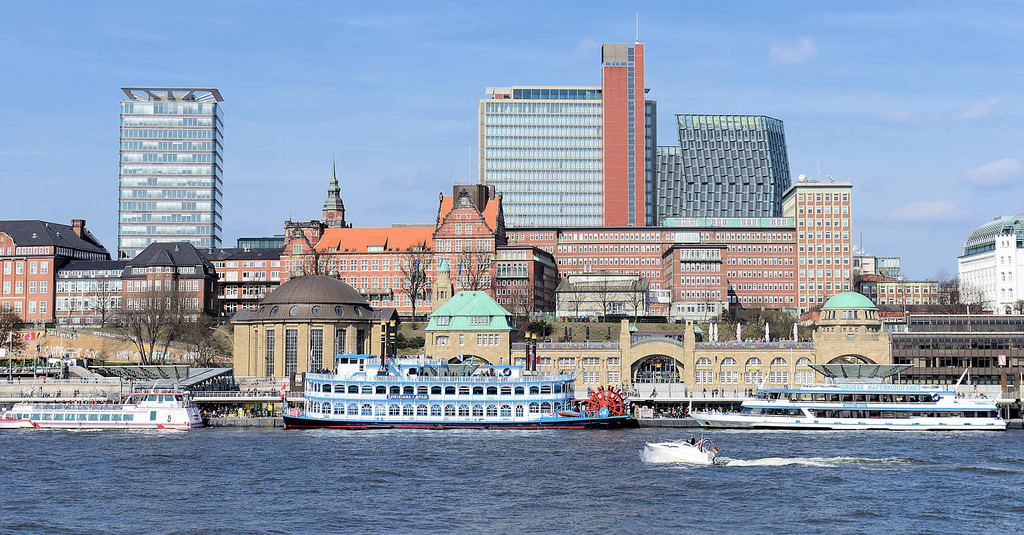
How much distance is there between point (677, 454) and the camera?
A: 89625 millimetres

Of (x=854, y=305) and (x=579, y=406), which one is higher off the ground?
(x=854, y=305)

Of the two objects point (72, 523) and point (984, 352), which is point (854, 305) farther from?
point (72, 523)

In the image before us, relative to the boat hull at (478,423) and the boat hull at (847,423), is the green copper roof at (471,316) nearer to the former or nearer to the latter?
the boat hull at (478,423)

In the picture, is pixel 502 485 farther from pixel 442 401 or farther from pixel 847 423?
pixel 847 423

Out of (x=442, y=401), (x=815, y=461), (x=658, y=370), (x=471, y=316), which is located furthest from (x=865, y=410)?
(x=471, y=316)

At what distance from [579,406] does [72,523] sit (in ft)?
241

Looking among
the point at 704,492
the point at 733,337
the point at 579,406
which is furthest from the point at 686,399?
the point at 733,337

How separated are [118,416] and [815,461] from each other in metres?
70.2

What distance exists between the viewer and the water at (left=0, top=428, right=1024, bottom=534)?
218ft

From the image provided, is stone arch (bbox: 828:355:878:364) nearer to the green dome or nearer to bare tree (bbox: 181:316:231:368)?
the green dome

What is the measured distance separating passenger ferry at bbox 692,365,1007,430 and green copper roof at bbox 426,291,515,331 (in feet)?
124

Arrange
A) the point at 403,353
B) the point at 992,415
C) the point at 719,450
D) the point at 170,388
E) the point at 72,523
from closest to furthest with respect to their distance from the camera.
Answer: the point at 72,523 < the point at 719,450 < the point at 992,415 < the point at 170,388 < the point at 403,353

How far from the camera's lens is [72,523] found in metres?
66.0

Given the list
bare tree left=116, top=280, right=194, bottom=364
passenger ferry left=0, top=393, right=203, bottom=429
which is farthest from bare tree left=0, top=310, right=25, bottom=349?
passenger ferry left=0, top=393, right=203, bottom=429
